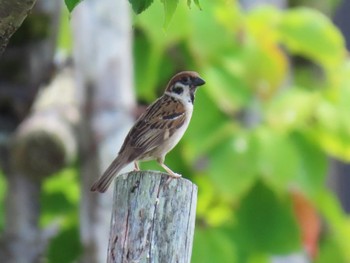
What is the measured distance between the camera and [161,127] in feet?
20.3

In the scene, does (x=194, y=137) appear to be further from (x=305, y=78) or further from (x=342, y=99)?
(x=305, y=78)

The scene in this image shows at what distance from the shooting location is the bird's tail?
562 centimetres

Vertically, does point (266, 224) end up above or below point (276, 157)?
below

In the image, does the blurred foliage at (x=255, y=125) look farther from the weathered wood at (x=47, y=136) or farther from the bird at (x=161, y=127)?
the bird at (x=161, y=127)

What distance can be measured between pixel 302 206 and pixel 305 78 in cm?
134

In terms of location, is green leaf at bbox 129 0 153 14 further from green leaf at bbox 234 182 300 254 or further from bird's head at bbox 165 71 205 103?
green leaf at bbox 234 182 300 254

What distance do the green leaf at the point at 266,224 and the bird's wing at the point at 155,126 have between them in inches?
115

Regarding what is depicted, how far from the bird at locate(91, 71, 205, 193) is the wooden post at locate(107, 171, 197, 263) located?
84 centimetres

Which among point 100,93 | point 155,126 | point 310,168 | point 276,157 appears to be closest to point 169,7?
point 155,126

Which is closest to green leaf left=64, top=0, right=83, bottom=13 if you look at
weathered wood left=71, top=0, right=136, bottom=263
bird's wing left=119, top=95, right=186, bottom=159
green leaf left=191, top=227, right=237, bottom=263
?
bird's wing left=119, top=95, right=186, bottom=159

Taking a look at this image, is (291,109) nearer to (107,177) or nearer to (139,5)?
(107,177)

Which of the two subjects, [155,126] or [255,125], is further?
A: [255,125]

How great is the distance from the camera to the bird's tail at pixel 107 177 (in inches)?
221

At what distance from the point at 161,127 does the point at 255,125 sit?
2.85 m
